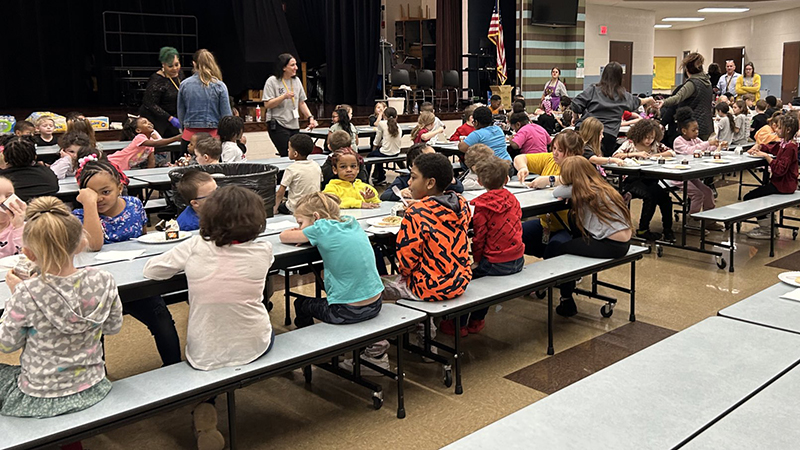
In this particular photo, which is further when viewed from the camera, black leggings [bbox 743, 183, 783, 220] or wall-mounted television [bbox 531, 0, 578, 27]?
wall-mounted television [bbox 531, 0, 578, 27]

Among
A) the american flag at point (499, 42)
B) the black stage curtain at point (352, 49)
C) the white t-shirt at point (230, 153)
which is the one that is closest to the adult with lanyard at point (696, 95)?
the white t-shirt at point (230, 153)

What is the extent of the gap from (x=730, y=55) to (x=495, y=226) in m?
19.4

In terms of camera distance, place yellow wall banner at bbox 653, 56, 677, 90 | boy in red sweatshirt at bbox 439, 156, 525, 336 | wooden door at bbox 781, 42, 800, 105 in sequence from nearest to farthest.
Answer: boy in red sweatshirt at bbox 439, 156, 525, 336, wooden door at bbox 781, 42, 800, 105, yellow wall banner at bbox 653, 56, 677, 90

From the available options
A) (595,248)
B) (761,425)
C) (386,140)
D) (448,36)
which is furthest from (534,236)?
(448,36)

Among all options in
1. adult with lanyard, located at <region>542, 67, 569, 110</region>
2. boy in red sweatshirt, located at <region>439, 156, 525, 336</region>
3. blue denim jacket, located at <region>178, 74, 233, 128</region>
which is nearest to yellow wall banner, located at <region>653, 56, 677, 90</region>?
adult with lanyard, located at <region>542, 67, 569, 110</region>

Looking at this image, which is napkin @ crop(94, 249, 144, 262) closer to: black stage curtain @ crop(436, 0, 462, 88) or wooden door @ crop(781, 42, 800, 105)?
black stage curtain @ crop(436, 0, 462, 88)

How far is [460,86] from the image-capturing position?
16062 millimetres

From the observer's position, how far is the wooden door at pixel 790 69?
61.2 ft

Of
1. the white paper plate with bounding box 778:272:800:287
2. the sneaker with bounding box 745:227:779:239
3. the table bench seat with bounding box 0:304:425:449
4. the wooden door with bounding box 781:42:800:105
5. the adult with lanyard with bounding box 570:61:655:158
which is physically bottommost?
the sneaker with bounding box 745:227:779:239

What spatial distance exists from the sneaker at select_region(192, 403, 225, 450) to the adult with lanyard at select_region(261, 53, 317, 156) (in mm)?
4954

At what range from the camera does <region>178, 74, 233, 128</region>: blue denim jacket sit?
251 inches

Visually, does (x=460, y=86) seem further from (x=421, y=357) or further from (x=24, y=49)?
(x=421, y=357)

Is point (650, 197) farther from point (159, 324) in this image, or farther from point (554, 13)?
point (554, 13)

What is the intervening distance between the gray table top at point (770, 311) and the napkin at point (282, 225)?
85.3 inches
